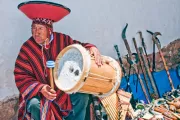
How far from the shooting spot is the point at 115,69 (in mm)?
3443

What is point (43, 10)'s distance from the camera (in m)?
3.24

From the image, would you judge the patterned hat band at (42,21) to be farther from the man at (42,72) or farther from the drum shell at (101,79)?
the drum shell at (101,79)

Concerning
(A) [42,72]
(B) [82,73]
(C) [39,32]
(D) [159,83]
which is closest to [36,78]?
(A) [42,72]

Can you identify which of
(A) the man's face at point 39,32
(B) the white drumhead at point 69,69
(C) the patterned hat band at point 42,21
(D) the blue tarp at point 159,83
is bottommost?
(D) the blue tarp at point 159,83

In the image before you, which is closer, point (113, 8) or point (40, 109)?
point (40, 109)

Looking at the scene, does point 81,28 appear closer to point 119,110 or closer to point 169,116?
point 119,110

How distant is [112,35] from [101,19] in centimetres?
34

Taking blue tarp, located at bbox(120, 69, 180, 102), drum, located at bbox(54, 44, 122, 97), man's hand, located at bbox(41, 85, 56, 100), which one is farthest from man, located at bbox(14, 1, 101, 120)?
blue tarp, located at bbox(120, 69, 180, 102)

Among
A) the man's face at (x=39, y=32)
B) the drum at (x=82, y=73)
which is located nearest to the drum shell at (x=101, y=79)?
the drum at (x=82, y=73)

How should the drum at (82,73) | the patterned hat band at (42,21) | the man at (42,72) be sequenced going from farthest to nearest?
1. the patterned hat band at (42,21)
2. the man at (42,72)
3. the drum at (82,73)

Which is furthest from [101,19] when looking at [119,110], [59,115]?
[59,115]

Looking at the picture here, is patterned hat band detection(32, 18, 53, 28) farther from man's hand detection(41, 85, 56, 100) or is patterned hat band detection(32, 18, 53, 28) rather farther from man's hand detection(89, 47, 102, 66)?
man's hand detection(41, 85, 56, 100)

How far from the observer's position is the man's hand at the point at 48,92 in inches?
124

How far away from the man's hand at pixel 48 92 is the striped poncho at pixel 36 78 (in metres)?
0.04
